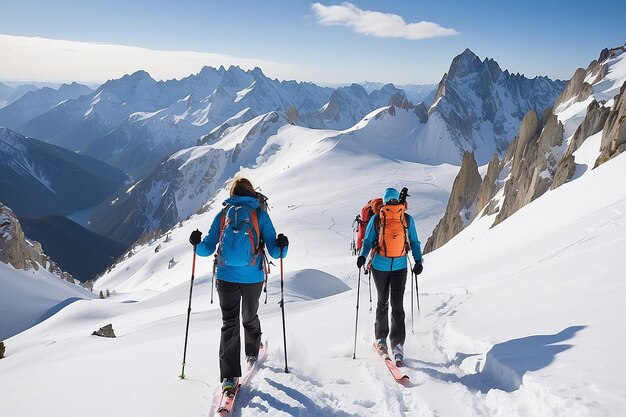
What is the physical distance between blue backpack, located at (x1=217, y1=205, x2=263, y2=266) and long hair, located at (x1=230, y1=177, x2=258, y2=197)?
18 cm

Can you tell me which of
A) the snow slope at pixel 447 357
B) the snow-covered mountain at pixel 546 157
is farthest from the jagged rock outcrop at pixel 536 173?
the snow slope at pixel 447 357

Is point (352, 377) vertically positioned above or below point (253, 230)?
below

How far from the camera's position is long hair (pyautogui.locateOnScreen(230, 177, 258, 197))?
5.70 metres

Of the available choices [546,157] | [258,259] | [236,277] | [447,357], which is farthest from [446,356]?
[546,157]

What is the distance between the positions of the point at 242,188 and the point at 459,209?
4804 centimetres

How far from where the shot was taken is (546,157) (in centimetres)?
3459

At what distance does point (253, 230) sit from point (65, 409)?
3361 mm

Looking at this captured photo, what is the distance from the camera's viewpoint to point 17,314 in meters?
37.2

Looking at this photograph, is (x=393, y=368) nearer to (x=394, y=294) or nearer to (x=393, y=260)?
(x=394, y=294)

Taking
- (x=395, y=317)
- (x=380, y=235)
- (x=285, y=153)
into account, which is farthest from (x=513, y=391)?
(x=285, y=153)

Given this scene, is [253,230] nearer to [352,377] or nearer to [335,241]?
[352,377]

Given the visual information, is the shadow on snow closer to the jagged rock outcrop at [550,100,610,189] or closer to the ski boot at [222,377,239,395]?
the ski boot at [222,377,239,395]

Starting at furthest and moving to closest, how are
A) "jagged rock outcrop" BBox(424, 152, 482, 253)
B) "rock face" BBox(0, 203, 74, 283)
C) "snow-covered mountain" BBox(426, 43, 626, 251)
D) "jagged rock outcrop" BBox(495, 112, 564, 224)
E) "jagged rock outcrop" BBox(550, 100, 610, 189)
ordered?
1. "rock face" BBox(0, 203, 74, 283)
2. "jagged rock outcrop" BBox(424, 152, 482, 253)
3. "jagged rock outcrop" BBox(550, 100, 610, 189)
4. "jagged rock outcrop" BBox(495, 112, 564, 224)
5. "snow-covered mountain" BBox(426, 43, 626, 251)

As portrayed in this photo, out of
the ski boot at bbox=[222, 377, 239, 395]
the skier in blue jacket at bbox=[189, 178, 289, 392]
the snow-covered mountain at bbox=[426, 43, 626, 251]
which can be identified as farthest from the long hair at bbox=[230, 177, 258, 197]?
the snow-covered mountain at bbox=[426, 43, 626, 251]
